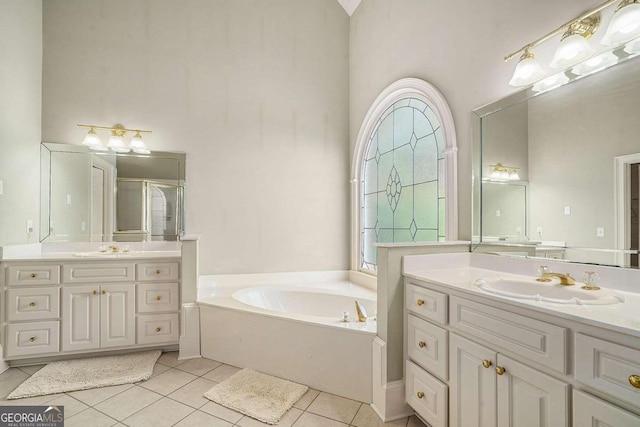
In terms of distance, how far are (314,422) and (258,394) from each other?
0.44m

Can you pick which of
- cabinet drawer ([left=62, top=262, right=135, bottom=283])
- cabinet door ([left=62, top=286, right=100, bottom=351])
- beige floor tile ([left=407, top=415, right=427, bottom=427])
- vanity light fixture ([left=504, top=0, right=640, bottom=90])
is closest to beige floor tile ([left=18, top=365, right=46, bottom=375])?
cabinet door ([left=62, top=286, right=100, bottom=351])

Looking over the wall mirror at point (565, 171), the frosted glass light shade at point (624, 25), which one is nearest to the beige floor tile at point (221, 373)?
the wall mirror at point (565, 171)

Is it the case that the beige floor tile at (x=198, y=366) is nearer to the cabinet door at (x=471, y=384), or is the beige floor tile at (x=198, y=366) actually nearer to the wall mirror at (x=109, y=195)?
the wall mirror at (x=109, y=195)

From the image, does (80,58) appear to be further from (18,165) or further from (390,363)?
(390,363)

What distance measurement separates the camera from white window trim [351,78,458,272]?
209cm

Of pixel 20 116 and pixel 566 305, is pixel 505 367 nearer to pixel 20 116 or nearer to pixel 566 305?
pixel 566 305

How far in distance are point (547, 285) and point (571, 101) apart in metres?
0.86

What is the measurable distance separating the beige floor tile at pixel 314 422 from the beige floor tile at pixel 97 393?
1.22m

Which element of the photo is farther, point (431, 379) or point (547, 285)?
point (431, 379)

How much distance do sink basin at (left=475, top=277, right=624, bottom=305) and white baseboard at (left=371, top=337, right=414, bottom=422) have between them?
685mm

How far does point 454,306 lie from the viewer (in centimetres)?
138

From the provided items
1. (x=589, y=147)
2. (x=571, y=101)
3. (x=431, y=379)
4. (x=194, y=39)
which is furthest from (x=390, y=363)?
(x=194, y=39)

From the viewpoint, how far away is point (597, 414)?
875mm

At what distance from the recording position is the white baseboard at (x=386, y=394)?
5.56 ft
